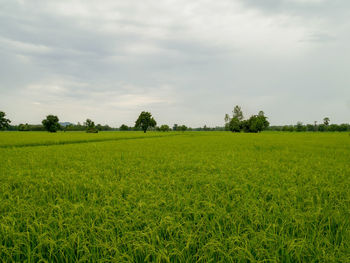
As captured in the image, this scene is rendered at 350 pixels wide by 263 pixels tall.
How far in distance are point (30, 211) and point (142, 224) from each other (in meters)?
2.30

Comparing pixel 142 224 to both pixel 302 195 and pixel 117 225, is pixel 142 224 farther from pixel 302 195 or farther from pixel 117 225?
pixel 302 195

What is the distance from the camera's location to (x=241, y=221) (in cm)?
314

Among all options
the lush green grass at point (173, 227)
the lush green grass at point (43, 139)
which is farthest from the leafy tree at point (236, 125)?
the lush green grass at point (173, 227)

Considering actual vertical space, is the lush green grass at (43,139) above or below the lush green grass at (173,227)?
above

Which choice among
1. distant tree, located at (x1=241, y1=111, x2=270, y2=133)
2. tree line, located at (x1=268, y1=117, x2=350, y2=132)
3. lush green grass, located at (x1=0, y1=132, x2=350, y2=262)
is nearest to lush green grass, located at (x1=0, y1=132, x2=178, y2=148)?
lush green grass, located at (x1=0, y1=132, x2=350, y2=262)

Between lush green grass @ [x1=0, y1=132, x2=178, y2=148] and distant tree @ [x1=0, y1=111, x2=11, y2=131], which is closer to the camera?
lush green grass @ [x1=0, y1=132, x2=178, y2=148]

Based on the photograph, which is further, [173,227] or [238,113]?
[238,113]

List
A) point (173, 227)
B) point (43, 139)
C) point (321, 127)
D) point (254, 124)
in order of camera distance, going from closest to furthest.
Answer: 1. point (173, 227)
2. point (43, 139)
3. point (254, 124)
4. point (321, 127)

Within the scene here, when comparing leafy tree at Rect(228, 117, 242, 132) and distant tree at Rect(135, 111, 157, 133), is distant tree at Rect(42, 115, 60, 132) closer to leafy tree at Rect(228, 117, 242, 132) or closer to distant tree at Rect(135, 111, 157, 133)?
distant tree at Rect(135, 111, 157, 133)

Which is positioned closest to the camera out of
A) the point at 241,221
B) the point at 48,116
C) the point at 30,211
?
the point at 241,221

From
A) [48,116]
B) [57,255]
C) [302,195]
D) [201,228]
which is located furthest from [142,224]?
[48,116]

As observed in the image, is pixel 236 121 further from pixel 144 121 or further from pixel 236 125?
pixel 144 121

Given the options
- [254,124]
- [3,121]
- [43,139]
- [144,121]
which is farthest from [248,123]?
[3,121]

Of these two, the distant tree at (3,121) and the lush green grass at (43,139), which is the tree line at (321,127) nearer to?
the lush green grass at (43,139)
